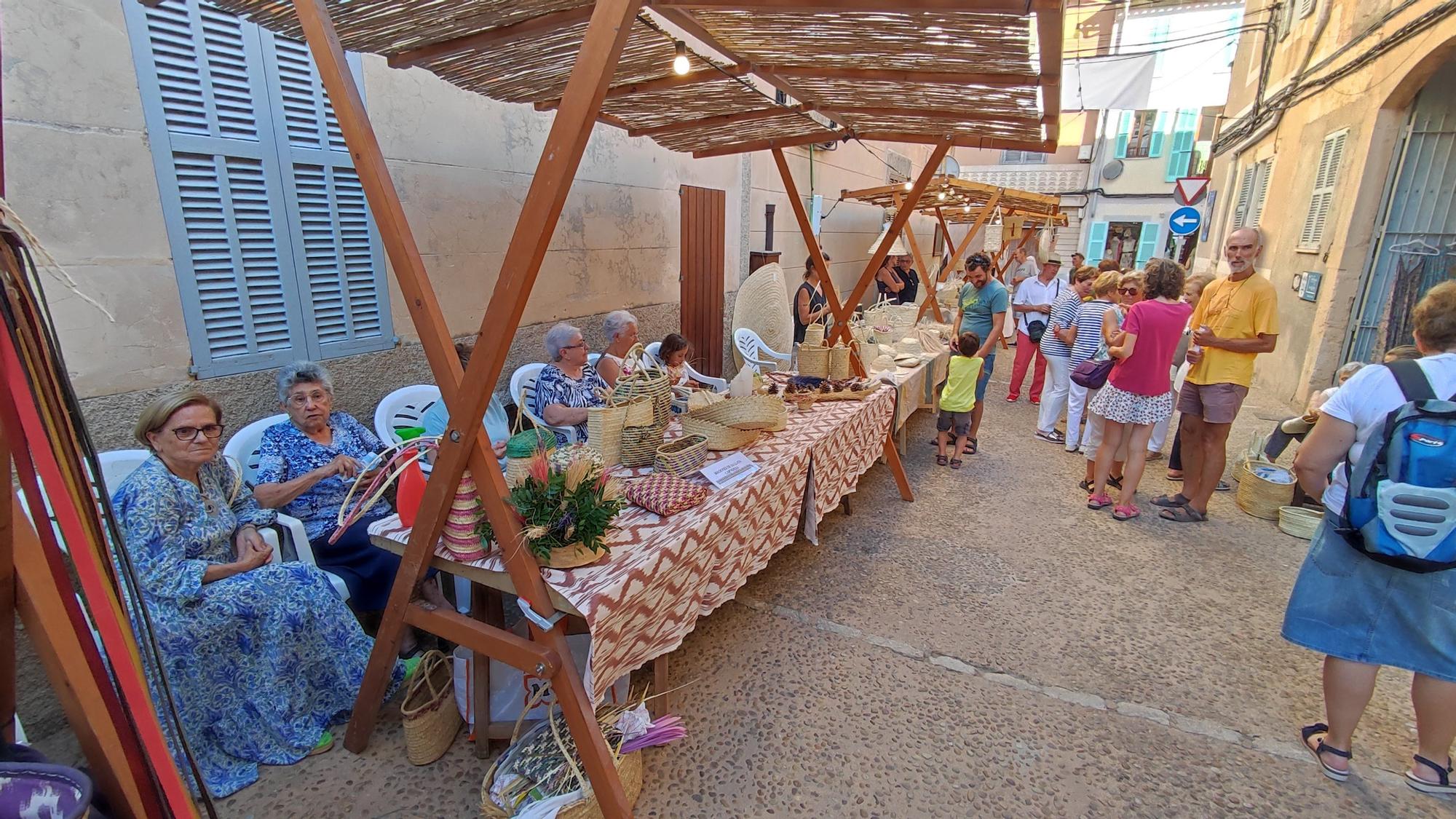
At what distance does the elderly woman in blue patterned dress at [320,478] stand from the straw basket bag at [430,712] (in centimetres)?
38

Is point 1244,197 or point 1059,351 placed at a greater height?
point 1244,197

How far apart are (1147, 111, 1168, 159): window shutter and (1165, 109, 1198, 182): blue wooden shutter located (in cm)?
27

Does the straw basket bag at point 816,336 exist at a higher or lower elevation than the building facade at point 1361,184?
lower

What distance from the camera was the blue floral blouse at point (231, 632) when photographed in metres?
1.97

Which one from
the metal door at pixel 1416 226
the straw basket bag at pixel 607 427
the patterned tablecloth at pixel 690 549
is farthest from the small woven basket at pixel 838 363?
the metal door at pixel 1416 226

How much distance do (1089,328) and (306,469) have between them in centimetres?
524

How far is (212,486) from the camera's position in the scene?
2.22m

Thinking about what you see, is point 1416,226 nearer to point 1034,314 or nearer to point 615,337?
point 1034,314

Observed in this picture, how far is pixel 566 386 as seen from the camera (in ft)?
10.8

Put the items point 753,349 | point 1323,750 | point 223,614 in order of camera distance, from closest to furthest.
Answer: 1. point 223,614
2. point 1323,750
3. point 753,349

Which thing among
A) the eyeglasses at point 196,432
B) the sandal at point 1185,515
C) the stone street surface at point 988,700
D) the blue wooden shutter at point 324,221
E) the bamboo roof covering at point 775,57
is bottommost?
the stone street surface at point 988,700

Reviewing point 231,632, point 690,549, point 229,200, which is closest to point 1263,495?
point 690,549

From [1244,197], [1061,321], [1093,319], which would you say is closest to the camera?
[1093,319]

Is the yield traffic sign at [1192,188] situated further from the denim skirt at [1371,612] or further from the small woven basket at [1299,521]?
the denim skirt at [1371,612]
